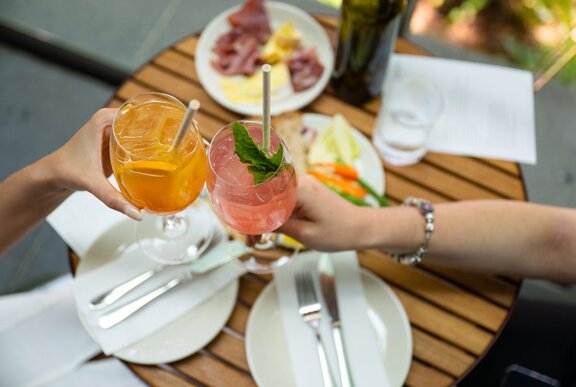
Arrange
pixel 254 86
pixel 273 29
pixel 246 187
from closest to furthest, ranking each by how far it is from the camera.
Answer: pixel 246 187
pixel 254 86
pixel 273 29

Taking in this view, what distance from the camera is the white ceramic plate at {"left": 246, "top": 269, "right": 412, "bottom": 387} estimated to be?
3.87 ft

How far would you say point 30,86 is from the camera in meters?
2.64

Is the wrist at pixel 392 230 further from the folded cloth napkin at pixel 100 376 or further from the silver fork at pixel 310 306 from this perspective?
the folded cloth napkin at pixel 100 376

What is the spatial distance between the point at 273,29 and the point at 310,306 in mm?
851

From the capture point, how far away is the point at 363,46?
1.42 metres

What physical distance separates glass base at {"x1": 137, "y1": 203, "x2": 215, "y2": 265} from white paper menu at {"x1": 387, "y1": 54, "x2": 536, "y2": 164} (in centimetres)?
63

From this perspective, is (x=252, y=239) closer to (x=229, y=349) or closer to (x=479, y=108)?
(x=229, y=349)

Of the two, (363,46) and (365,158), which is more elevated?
(363,46)

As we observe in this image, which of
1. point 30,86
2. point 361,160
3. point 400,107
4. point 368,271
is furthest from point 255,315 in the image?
point 30,86

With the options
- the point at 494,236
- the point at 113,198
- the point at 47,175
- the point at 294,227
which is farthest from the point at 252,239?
the point at 494,236

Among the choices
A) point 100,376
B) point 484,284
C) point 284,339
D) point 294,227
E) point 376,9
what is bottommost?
point 100,376

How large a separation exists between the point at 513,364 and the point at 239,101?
100 cm

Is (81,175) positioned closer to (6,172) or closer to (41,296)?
(41,296)

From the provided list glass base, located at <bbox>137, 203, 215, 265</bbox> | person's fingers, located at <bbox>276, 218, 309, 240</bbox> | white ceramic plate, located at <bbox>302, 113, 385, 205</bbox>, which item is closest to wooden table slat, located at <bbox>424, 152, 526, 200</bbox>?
white ceramic plate, located at <bbox>302, 113, 385, 205</bbox>
